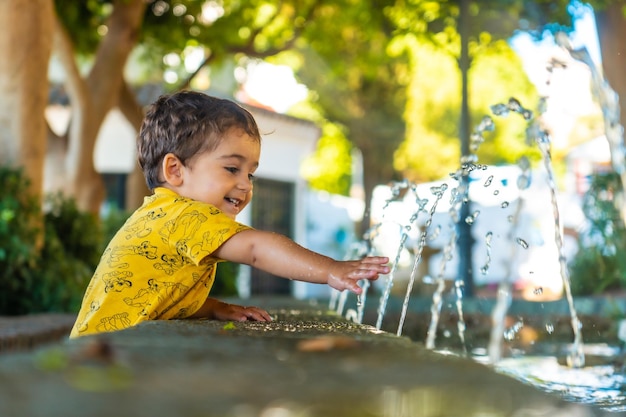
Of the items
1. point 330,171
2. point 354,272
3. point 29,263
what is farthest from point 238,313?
point 330,171

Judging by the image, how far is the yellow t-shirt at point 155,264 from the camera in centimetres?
Answer: 233

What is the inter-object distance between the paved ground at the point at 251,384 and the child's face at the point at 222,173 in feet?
4.29

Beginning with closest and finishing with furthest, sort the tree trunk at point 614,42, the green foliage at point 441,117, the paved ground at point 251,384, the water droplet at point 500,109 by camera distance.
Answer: the paved ground at point 251,384 → the water droplet at point 500,109 → the tree trunk at point 614,42 → the green foliage at point 441,117

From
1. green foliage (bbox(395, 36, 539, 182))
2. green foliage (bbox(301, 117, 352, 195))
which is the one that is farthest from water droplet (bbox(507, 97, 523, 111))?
green foliage (bbox(301, 117, 352, 195))

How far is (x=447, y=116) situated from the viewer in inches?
1336

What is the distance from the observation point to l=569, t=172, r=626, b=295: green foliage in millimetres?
8172

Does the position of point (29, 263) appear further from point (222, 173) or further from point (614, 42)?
point (614, 42)

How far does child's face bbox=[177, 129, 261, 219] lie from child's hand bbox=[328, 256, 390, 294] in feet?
1.94

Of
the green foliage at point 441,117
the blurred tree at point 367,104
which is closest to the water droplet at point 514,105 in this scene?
the blurred tree at point 367,104

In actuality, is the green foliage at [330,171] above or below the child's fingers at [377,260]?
above

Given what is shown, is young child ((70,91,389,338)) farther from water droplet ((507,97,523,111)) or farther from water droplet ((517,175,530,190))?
water droplet ((507,97,523,111))

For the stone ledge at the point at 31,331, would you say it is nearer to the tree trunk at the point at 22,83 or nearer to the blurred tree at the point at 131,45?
the tree trunk at the point at 22,83

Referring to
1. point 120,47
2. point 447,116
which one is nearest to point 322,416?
point 120,47

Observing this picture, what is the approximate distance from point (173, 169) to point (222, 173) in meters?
0.14
